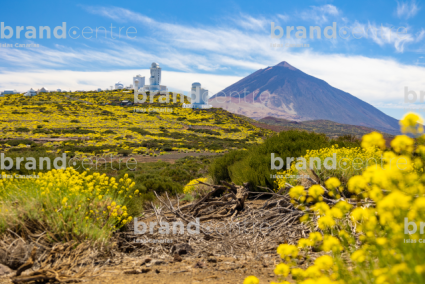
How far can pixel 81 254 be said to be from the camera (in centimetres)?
300

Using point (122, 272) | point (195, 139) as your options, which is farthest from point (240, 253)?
point (195, 139)

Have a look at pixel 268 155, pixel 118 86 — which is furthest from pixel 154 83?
pixel 268 155

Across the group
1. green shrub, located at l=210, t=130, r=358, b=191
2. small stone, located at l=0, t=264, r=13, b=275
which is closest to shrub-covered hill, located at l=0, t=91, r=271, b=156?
green shrub, located at l=210, t=130, r=358, b=191

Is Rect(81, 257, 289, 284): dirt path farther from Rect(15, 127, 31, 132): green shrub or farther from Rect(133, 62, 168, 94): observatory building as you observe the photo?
Rect(133, 62, 168, 94): observatory building

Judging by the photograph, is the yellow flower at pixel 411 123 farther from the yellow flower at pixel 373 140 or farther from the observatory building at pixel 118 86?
the observatory building at pixel 118 86

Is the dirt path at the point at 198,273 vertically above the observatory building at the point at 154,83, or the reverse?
the observatory building at the point at 154,83

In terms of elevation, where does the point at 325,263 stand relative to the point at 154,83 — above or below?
below

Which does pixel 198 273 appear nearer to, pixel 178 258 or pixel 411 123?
pixel 178 258

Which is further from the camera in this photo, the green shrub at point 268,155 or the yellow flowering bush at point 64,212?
the green shrub at point 268,155

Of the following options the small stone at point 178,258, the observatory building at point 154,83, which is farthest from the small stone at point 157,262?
the observatory building at point 154,83

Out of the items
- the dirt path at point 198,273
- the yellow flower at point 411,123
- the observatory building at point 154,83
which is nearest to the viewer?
the yellow flower at point 411,123

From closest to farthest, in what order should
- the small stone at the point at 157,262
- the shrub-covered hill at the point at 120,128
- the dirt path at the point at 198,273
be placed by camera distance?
the dirt path at the point at 198,273
the small stone at the point at 157,262
the shrub-covered hill at the point at 120,128

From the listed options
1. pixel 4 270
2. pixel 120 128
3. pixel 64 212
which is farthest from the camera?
pixel 120 128

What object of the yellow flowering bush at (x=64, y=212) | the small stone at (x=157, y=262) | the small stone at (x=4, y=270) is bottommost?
the small stone at (x=157, y=262)
